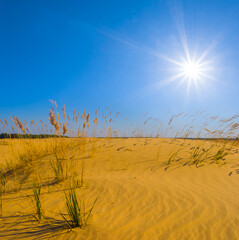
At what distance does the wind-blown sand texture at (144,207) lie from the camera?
1.53 meters

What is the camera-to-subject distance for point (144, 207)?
1.98 m

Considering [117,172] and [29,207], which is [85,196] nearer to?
[29,207]

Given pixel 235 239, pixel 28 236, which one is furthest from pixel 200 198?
pixel 28 236

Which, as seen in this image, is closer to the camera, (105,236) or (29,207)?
(105,236)

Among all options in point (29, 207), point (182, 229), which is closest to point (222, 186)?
point (182, 229)

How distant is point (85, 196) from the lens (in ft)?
7.43

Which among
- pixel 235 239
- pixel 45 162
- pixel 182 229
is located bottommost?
pixel 235 239

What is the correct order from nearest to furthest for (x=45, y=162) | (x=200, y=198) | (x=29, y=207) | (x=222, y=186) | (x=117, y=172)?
(x=29, y=207)
(x=200, y=198)
(x=222, y=186)
(x=117, y=172)
(x=45, y=162)

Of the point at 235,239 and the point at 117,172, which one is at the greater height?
the point at 117,172

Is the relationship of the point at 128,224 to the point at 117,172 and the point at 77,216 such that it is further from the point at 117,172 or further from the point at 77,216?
the point at 117,172

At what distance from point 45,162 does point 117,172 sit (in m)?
A: 1.88

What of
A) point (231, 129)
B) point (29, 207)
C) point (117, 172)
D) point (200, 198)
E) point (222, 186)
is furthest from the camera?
point (231, 129)

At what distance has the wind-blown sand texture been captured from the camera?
60.4 inches

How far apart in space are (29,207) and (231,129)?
5.05m
